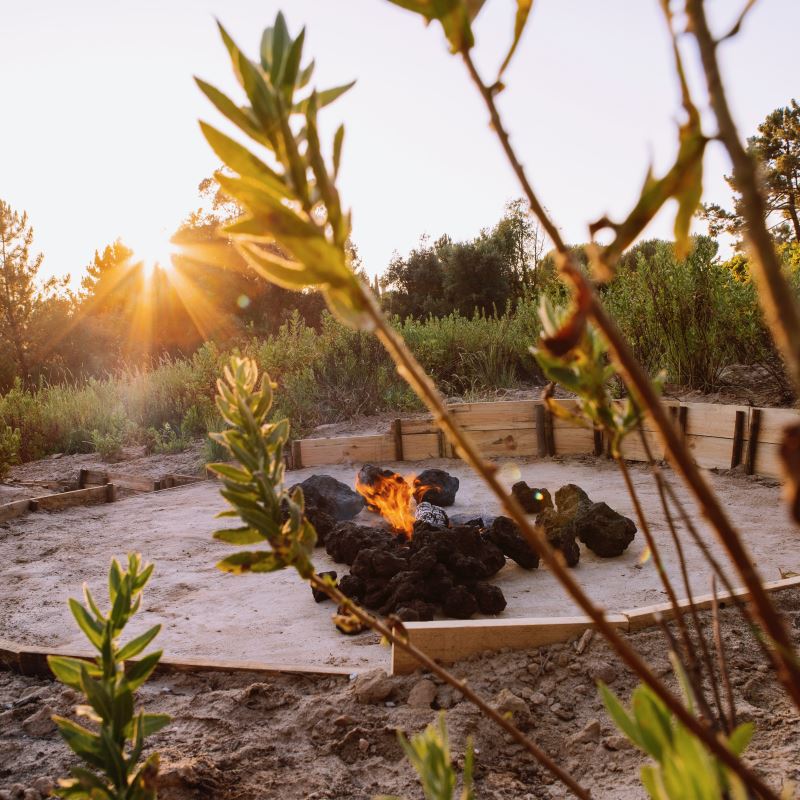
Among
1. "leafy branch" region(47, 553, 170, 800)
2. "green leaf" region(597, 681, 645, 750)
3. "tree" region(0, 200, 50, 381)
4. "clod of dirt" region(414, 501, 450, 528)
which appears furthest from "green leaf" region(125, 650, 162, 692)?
"tree" region(0, 200, 50, 381)

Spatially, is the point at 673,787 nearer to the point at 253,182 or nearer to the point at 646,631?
the point at 253,182

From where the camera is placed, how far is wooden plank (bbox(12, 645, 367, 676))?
2.57 meters

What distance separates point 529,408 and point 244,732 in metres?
5.05

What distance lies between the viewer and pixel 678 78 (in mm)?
409

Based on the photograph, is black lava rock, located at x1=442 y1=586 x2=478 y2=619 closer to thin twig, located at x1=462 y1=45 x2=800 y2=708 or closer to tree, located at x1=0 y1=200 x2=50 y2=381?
thin twig, located at x1=462 y1=45 x2=800 y2=708

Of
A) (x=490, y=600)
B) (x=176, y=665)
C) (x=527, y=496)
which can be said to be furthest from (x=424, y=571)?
(x=527, y=496)

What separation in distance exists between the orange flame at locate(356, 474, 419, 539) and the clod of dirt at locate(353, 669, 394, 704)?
1.88 metres

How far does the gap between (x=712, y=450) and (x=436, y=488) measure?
2.27 metres

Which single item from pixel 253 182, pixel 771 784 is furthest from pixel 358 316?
pixel 771 784

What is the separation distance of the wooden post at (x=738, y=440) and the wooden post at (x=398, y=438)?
3026mm

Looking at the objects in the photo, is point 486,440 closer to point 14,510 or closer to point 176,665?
point 14,510

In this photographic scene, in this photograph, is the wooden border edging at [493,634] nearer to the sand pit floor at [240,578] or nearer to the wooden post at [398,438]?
the sand pit floor at [240,578]

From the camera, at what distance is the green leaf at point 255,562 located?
581 millimetres

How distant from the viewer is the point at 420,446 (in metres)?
7.16
